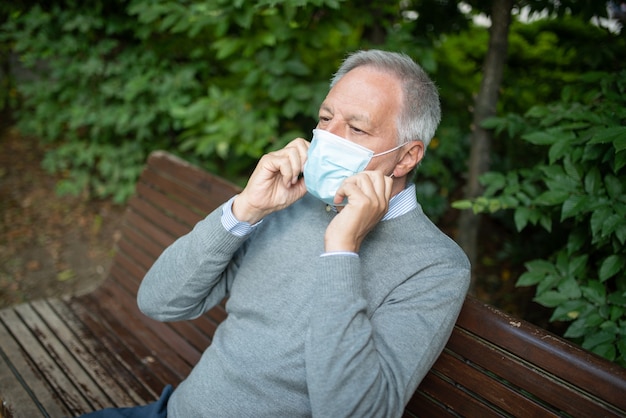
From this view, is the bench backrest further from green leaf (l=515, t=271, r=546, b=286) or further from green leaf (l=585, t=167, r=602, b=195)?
green leaf (l=585, t=167, r=602, b=195)

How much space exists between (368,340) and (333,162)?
0.65m

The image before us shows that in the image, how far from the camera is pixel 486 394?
67.4 inches

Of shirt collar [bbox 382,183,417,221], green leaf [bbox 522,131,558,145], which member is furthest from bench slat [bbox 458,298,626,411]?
green leaf [bbox 522,131,558,145]

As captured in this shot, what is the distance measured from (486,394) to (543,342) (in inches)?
10.9

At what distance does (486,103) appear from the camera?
305 centimetres

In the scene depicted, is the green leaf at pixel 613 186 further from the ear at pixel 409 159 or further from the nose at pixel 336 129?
the nose at pixel 336 129

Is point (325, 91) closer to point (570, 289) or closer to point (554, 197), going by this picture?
point (554, 197)

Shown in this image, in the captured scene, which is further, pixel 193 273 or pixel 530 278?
pixel 530 278

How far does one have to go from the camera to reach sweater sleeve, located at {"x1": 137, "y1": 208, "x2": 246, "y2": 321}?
1.87 meters

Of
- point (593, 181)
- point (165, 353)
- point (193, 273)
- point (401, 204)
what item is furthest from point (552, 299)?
point (165, 353)

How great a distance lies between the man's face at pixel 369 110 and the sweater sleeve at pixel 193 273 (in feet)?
1.85

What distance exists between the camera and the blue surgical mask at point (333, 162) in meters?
1.82

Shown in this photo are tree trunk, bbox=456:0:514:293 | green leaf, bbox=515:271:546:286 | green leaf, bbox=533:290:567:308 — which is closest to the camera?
green leaf, bbox=533:290:567:308

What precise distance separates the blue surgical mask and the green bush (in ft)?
2.83
